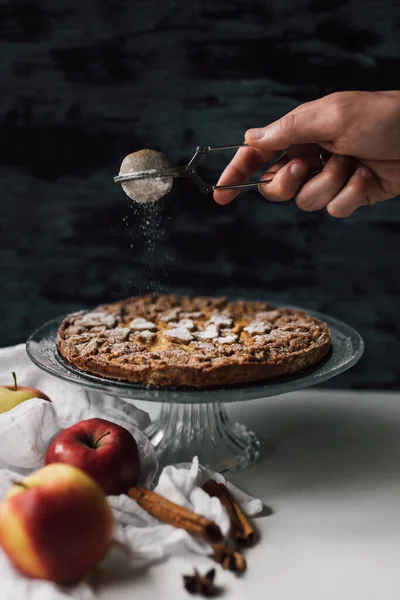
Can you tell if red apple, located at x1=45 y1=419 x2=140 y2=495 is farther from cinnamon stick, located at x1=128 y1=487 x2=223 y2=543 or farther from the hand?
the hand

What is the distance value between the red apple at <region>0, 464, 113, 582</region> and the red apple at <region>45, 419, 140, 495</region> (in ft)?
0.46

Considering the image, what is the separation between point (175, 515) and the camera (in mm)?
991

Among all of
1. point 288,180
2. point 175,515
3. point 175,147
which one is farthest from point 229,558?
point 175,147

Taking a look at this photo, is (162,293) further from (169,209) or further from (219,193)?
(219,193)

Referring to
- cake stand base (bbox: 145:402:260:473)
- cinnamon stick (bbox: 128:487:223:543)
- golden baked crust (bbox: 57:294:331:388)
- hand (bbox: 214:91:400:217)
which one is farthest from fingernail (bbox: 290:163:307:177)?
cinnamon stick (bbox: 128:487:223:543)

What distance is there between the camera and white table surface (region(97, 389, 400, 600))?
0.91 meters

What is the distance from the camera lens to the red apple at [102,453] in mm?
1060

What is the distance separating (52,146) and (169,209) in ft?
0.94

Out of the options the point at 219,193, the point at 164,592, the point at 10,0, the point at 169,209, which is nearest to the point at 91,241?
the point at 169,209

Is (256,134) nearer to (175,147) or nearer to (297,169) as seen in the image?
(297,169)

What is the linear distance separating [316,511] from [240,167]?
2.10 feet

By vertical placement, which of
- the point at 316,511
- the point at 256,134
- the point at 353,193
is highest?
the point at 256,134

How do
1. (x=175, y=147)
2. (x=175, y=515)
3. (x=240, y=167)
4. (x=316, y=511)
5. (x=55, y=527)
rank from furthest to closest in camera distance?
1. (x=175, y=147)
2. (x=240, y=167)
3. (x=316, y=511)
4. (x=175, y=515)
5. (x=55, y=527)

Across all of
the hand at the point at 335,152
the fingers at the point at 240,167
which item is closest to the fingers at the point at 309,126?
the hand at the point at 335,152
